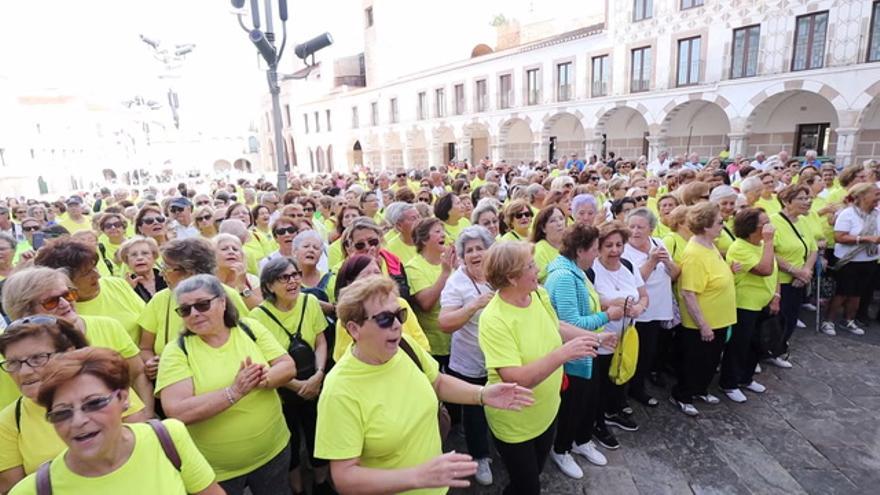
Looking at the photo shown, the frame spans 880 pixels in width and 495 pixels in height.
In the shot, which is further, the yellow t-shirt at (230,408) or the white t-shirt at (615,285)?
the white t-shirt at (615,285)

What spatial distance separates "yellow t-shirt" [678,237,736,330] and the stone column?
49.3 feet

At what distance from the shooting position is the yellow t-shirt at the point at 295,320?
2.77 m

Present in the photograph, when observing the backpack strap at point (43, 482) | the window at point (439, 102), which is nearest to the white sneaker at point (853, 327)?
the backpack strap at point (43, 482)

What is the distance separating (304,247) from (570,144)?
23.3 metres

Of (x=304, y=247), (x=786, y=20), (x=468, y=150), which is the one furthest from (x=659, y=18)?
(x=304, y=247)

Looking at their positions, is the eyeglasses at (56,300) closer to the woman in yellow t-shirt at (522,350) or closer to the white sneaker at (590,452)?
the woman in yellow t-shirt at (522,350)

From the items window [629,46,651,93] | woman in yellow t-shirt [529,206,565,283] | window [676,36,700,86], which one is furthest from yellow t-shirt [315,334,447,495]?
window [629,46,651,93]

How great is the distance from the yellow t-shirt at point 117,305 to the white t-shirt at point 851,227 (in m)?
6.65

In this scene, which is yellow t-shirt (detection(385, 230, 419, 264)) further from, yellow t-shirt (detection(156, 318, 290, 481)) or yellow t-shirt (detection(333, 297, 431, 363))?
yellow t-shirt (detection(156, 318, 290, 481))

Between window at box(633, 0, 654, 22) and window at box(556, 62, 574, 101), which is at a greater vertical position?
window at box(633, 0, 654, 22)

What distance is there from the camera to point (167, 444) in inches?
64.9

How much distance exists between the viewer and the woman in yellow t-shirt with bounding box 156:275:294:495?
7.01ft

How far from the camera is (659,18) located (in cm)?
1822

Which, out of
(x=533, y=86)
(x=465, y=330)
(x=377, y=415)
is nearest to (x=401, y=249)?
(x=465, y=330)
